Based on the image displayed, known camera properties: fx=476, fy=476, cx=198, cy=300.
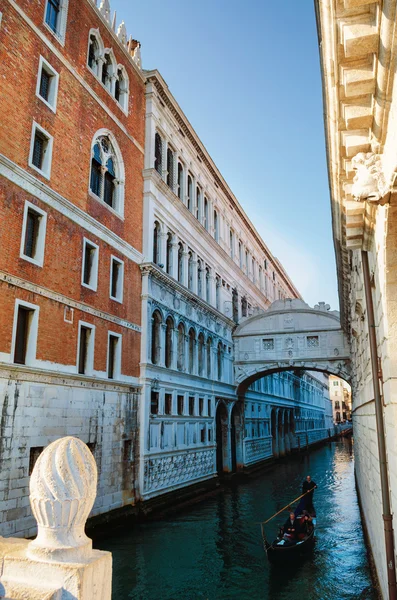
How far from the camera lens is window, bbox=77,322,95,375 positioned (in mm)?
13547

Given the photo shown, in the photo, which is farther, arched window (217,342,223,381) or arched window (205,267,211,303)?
arched window (217,342,223,381)

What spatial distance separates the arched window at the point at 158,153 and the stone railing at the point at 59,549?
17.9 m

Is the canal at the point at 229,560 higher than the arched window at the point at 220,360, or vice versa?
the arched window at the point at 220,360

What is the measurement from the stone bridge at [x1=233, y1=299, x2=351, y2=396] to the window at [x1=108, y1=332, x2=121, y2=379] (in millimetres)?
11768

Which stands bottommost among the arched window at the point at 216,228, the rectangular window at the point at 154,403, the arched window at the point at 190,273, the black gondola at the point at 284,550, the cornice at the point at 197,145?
the black gondola at the point at 284,550

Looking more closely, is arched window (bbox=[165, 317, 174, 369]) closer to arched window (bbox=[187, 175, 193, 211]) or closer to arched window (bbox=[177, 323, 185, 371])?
arched window (bbox=[177, 323, 185, 371])

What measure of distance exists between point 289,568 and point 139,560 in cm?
336

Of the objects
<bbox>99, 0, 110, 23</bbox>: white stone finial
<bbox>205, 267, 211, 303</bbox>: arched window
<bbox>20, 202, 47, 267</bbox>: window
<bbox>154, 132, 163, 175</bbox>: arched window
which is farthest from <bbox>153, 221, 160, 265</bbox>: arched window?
<bbox>99, 0, 110, 23</bbox>: white stone finial

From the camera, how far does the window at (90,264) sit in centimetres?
1420

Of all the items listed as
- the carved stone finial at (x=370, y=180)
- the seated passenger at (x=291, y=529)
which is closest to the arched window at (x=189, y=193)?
the seated passenger at (x=291, y=529)

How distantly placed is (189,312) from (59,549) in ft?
60.9

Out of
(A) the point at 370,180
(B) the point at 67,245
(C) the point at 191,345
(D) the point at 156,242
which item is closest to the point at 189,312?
(C) the point at 191,345

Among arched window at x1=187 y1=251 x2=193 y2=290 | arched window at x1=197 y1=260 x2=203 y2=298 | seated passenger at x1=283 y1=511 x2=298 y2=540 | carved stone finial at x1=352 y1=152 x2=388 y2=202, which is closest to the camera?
carved stone finial at x1=352 y1=152 x2=388 y2=202

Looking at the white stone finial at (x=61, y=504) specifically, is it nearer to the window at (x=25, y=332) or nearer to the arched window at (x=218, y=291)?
the window at (x=25, y=332)
